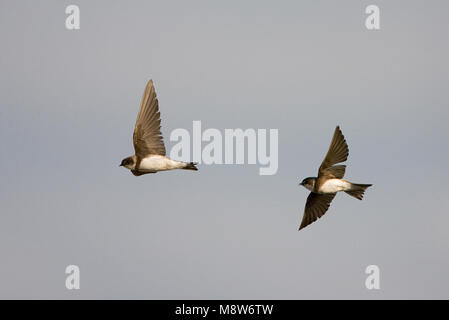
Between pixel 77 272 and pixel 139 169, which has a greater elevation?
pixel 139 169

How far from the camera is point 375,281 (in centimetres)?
1783

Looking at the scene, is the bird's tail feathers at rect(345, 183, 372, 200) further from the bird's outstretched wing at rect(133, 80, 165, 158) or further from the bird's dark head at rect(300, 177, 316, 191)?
the bird's outstretched wing at rect(133, 80, 165, 158)

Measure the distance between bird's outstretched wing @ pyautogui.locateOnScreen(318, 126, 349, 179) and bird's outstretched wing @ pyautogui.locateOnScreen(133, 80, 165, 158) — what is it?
85.3 inches

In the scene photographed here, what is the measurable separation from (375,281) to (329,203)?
9.35ft

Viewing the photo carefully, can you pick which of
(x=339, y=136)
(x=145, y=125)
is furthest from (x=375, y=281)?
(x=145, y=125)

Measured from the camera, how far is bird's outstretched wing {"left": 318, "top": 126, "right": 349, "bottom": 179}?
1440 cm

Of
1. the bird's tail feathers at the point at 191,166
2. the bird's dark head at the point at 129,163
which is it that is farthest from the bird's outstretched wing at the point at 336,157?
the bird's dark head at the point at 129,163

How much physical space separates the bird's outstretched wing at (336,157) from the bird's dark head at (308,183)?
8.8 inches

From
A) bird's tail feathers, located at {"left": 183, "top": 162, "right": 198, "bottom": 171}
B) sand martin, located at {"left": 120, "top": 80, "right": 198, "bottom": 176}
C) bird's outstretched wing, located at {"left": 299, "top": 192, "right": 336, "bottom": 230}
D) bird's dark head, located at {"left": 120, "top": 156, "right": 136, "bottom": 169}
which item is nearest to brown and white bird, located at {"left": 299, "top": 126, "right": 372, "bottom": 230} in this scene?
bird's outstretched wing, located at {"left": 299, "top": 192, "right": 336, "bottom": 230}

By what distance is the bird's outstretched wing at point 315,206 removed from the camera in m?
15.5

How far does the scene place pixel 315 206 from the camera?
1558 centimetres

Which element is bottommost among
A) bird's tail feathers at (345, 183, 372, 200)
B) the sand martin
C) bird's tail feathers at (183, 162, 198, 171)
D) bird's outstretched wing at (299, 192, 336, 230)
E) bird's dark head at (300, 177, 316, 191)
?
bird's outstretched wing at (299, 192, 336, 230)

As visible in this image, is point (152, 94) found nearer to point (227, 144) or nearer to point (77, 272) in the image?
point (227, 144)

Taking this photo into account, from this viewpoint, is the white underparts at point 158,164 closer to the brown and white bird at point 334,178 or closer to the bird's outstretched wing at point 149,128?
the bird's outstretched wing at point 149,128
